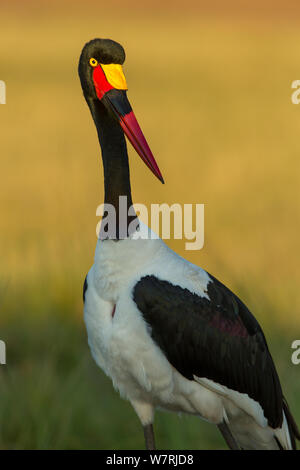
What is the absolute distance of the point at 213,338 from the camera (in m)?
4.93

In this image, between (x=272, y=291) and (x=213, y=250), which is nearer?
(x=272, y=291)

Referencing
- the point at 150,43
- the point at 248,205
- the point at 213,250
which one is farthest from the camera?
the point at 150,43

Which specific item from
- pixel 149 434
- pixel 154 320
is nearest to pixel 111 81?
pixel 154 320

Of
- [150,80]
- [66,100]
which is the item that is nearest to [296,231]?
[66,100]

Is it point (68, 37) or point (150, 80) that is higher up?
point (68, 37)

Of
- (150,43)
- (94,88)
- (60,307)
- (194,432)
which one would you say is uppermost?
(150,43)

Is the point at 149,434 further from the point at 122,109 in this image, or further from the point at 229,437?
the point at 122,109

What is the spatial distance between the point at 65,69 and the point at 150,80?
230cm

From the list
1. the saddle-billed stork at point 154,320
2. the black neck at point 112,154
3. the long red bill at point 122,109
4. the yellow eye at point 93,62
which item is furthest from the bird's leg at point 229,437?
the yellow eye at point 93,62

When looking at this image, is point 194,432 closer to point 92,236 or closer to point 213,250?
point 92,236

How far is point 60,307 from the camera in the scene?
→ 25.9 ft

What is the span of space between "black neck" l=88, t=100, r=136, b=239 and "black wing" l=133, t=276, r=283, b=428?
1.62 feet

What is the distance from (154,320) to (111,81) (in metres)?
1.18

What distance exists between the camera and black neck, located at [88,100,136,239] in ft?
16.1
